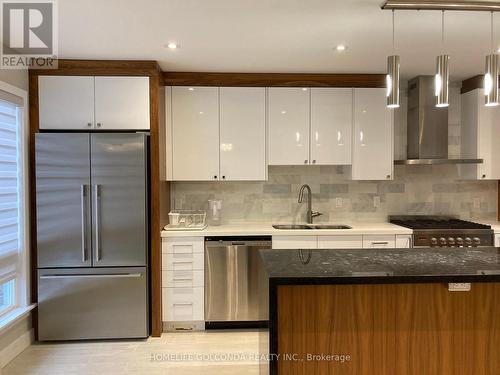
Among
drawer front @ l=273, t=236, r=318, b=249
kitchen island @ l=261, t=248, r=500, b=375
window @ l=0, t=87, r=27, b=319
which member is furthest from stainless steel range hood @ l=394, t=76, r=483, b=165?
window @ l=0, t=87, r=27, b=319

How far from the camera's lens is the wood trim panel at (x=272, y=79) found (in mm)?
3562

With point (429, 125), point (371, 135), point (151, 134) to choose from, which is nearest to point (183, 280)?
point (151, 134)

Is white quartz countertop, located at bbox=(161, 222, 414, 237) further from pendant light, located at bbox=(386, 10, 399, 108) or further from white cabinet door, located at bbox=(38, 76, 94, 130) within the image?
pendant light, located at bbox=(386, 10, 399, 108)

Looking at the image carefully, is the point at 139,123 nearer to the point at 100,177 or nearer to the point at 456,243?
the point at 100,177

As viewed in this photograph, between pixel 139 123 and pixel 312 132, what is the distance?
175 centimetres

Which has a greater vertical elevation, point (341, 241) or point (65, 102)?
point (65, 102)

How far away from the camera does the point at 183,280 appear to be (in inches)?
132

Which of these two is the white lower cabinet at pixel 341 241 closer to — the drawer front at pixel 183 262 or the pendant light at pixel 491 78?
the drawer front at pixel 183 262

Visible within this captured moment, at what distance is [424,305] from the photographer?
5.76ft

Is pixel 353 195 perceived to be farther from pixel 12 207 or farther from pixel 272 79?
pixel 12 207

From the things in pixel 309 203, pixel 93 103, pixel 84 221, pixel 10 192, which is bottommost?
pixel 84 221

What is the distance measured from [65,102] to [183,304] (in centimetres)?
219

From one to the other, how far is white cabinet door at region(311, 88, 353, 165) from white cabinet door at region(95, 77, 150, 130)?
1715mm

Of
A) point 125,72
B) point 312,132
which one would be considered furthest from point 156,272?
point 312,132
